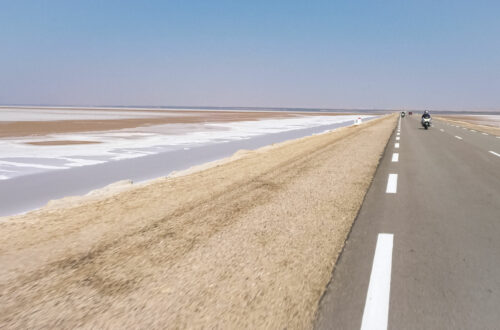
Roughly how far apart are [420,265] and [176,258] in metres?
2.41

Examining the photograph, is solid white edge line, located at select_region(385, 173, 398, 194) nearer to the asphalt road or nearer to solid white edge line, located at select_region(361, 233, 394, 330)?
the asphalt road

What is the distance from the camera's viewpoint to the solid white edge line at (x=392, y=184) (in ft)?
21.9

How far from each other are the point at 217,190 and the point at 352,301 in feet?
13.9

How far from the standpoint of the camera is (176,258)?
3498 mm

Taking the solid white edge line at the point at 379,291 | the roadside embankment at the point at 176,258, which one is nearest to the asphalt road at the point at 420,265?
the solid white edge line at the point at 379,291

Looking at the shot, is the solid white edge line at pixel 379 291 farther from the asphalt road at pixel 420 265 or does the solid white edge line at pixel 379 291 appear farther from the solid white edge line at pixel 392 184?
the solid white edge line at pixel 392 184

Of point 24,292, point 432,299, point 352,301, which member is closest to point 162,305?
point 24,292

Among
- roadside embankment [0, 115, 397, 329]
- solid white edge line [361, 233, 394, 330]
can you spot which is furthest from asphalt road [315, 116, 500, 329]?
roadside embankment [0, 115, 397, 329]

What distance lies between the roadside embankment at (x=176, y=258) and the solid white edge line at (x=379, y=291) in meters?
0.38

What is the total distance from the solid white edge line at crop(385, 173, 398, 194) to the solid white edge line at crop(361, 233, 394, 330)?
9.67 feet

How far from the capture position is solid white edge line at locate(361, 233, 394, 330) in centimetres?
246

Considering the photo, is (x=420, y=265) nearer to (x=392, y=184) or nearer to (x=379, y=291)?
(x=379, y=291)

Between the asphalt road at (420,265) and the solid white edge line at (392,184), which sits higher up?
the asphalt road at (420,265)

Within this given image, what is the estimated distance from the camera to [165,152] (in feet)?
47.3
